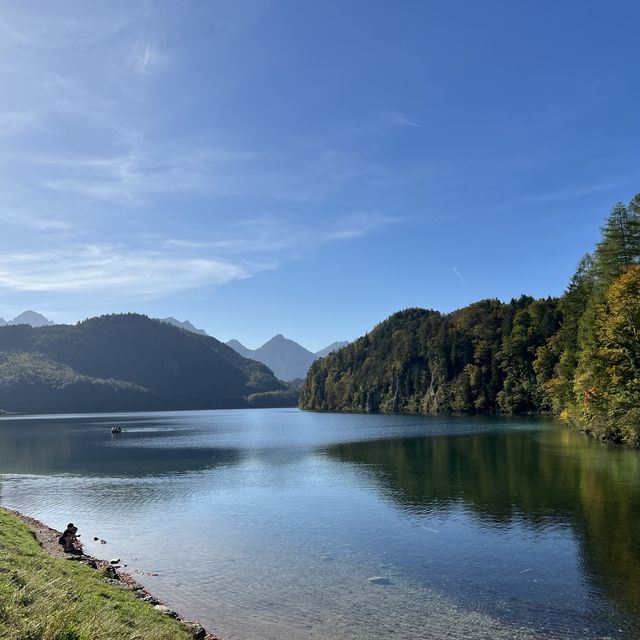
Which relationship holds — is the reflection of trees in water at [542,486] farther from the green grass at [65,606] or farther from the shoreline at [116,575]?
the green grass at [65,606]

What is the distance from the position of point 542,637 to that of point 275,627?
9543mm

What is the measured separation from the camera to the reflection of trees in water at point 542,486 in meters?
26.8

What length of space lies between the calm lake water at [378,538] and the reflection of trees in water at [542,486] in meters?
0.17

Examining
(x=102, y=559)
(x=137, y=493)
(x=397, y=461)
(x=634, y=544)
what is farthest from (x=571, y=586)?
(x=397, y=461)

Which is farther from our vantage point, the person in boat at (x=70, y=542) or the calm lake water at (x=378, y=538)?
the person in boat at (x=70, y=542)

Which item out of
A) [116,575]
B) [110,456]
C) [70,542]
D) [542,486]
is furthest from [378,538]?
[110,456]

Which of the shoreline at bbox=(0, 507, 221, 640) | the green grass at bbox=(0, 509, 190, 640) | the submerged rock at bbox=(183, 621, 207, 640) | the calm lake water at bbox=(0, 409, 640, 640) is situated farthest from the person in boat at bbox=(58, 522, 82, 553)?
the submerged rock at bbox=(183, 621, 207, 640)

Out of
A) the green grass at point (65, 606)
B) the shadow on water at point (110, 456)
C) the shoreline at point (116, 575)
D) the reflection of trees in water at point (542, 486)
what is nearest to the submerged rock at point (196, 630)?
the shoreline at point (116, 575)

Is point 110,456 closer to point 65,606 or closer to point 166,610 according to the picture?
point 166,610

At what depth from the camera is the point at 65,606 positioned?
14969 millimetres

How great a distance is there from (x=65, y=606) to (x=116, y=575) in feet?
36.4

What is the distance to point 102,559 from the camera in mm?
29359

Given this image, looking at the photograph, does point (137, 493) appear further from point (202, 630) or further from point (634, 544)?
point (634, 544)

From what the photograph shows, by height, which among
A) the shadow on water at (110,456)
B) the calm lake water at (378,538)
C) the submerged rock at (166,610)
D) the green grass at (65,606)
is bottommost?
the shadow on water at (110,456)
